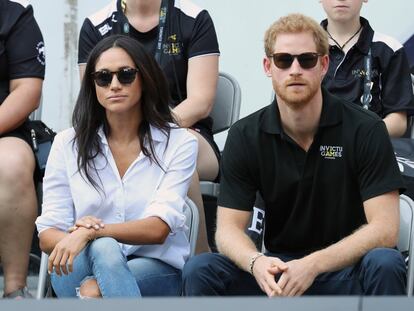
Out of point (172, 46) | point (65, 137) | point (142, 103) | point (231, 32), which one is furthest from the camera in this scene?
point (231, 32)

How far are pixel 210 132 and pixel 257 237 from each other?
1.01 m

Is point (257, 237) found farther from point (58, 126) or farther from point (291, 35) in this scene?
point (58, 126)

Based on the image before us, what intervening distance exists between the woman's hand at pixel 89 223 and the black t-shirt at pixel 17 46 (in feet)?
3.90

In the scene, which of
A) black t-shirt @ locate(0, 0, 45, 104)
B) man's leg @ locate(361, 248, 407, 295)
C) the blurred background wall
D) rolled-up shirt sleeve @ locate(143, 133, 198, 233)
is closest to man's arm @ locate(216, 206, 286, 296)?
rolled-up shirt sleeve @ locate(143, 133, 198, 233)

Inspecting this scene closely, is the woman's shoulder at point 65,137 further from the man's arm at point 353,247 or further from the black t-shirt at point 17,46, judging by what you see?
the man's arm at point 353,247

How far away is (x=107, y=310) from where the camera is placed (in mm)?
2373

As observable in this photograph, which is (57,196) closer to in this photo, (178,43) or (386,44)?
(178,43)

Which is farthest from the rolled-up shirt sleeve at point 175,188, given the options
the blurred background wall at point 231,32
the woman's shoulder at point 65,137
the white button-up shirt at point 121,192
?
the blurred background wall at point 231,32

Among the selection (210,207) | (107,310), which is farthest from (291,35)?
(107,310)

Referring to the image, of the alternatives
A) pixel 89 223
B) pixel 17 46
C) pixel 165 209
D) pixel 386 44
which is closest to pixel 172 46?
pixel 17 46

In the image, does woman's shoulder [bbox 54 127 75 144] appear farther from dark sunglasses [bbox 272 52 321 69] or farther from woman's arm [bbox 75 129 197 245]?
dark sunglasses [bbox 272 52 321 69]

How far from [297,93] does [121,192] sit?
77 centimetres

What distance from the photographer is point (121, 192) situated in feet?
14.5

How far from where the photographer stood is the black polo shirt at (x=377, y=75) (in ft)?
18.0
